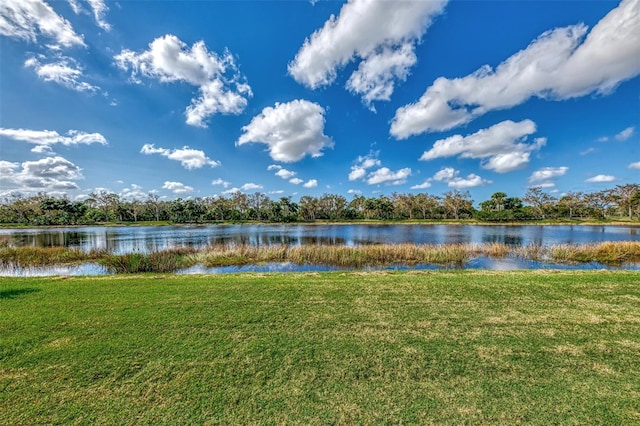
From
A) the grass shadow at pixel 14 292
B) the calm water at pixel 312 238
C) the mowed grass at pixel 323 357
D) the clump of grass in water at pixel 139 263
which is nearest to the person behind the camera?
the mowed grass at pixel 323 357

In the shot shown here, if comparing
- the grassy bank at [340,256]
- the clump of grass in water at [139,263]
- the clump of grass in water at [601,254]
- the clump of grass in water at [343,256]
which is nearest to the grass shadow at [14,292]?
the clump of grass in water at [139,263]

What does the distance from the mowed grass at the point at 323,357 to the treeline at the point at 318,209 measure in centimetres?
7285

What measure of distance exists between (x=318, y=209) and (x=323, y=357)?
80.1m

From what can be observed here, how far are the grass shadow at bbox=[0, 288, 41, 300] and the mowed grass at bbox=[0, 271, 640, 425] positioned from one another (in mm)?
97

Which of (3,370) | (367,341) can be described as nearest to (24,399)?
(3,370)

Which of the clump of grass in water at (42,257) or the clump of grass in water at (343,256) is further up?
the clump of grass in water at (42,257)

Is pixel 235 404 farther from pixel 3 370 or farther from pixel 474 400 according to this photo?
pixel 3 370

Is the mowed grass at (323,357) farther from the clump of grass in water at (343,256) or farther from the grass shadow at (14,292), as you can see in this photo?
the clump of grass in water at (343,256)

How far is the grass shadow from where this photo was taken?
6799 mm

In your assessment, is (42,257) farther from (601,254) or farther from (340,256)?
(601,254)

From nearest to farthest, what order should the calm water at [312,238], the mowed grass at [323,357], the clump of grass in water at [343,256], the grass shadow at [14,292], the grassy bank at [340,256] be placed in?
the mowed grass at [323,357]
the grass shadow at [14,292]
the grassy bank at [340,256]
the clump of grass in water at [343,256]
the calm water at [312,238]

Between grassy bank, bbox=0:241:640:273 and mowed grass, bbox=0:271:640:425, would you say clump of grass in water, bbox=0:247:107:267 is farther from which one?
mowed grass, bbox=0:271:640:425

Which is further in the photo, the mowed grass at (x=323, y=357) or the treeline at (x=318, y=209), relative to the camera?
the treeline at (x=318, y=209)

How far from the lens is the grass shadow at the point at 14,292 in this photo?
6799 mm
